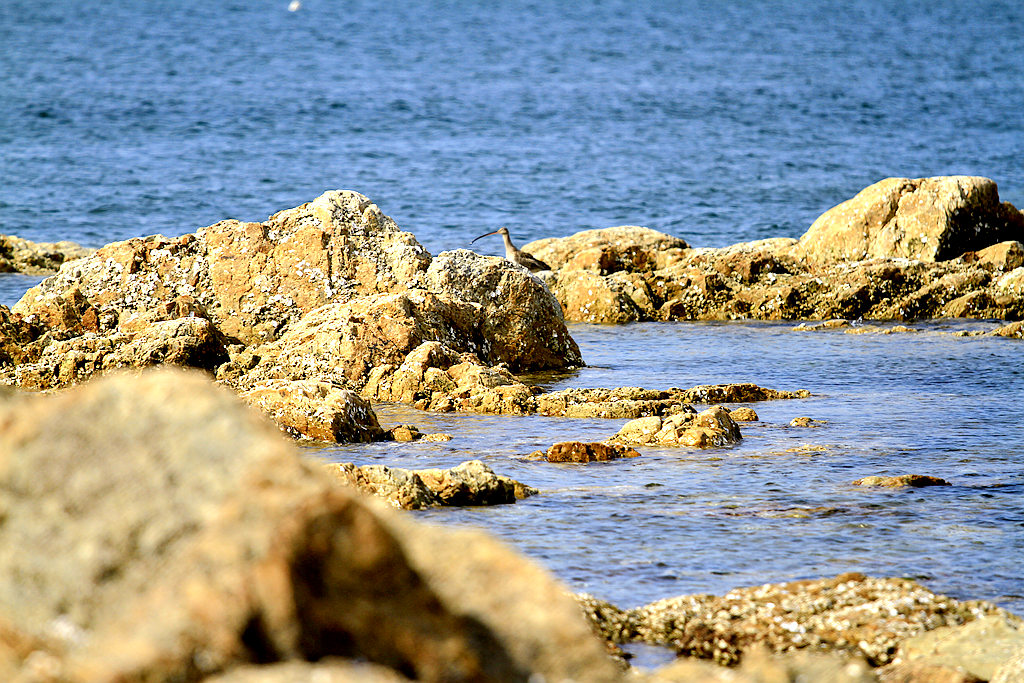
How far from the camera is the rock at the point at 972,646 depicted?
451 cm

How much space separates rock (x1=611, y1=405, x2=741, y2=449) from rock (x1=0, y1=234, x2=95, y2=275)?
13.9 meters

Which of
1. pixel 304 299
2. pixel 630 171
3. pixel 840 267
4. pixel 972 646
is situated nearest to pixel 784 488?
pixel 972 646

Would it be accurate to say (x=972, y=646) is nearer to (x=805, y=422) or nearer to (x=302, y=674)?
(x=302, y=674)

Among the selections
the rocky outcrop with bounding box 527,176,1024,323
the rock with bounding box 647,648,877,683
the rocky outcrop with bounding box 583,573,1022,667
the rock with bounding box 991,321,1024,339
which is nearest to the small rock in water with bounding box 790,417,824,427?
the rocky outcrop with bounding box 583,573,1022,667

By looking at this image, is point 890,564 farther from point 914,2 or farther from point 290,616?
→ point 914,2

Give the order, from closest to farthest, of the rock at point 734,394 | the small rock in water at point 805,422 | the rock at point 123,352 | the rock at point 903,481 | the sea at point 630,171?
the sea at point 630,171, the rock at point 903,481, the small rock in water at point 805,422, the rock at point 734,394, the rock at point 123,352

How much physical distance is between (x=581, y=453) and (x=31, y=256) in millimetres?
15679

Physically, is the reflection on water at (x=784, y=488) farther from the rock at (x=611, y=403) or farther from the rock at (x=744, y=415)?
the rock at (x=611, y=403)

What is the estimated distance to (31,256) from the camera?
2141cm

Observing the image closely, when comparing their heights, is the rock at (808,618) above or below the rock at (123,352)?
below

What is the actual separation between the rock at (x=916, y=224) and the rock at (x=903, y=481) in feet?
39.6

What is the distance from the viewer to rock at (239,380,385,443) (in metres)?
9.21

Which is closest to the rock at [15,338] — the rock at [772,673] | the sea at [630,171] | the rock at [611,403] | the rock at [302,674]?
the sea at [630,171]

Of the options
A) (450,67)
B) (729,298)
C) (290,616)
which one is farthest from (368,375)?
(450,67)
